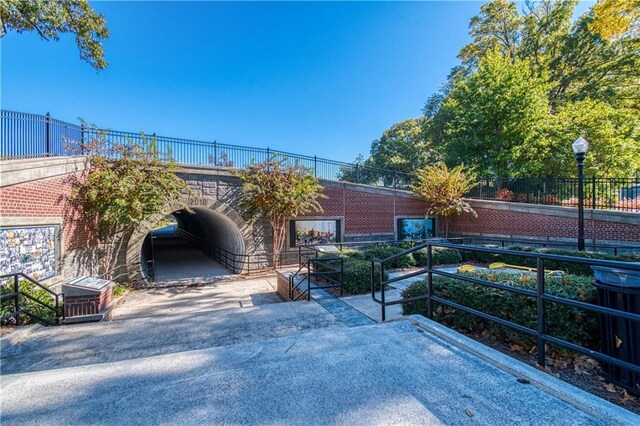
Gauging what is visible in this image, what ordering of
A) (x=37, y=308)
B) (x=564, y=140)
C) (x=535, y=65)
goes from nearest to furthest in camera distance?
1. (x=37, y=308)
2. (x=564, y=140)
3. (x=535, y=65)

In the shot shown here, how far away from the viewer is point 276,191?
37.3 ft

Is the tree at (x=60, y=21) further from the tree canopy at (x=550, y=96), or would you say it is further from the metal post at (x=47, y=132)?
the tree canopy at (x=550, y=96)

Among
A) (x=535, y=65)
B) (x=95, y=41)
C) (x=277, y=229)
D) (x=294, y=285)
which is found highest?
(x=535, y=65)

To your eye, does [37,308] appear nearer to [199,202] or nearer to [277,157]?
[199,202]

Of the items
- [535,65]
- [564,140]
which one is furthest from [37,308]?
[535,65]

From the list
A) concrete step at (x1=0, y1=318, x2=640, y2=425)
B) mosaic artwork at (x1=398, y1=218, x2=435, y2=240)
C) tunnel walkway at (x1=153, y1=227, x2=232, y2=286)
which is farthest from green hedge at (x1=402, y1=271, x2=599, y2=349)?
mosaic artwork at (x1=398, y1=218, x2=435, y2=240)

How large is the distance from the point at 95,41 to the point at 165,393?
1163 centimetres

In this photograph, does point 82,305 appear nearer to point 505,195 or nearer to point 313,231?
Answer: point 313,231

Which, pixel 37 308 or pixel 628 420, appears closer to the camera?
pixel 628 420

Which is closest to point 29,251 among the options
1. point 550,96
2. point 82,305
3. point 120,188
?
point 82,305

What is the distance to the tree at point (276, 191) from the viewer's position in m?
11.5

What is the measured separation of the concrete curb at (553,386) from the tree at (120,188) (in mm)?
9350

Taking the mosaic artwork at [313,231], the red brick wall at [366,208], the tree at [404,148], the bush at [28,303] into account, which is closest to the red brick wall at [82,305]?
the bush at [28,303]

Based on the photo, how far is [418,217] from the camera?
15.9 m
